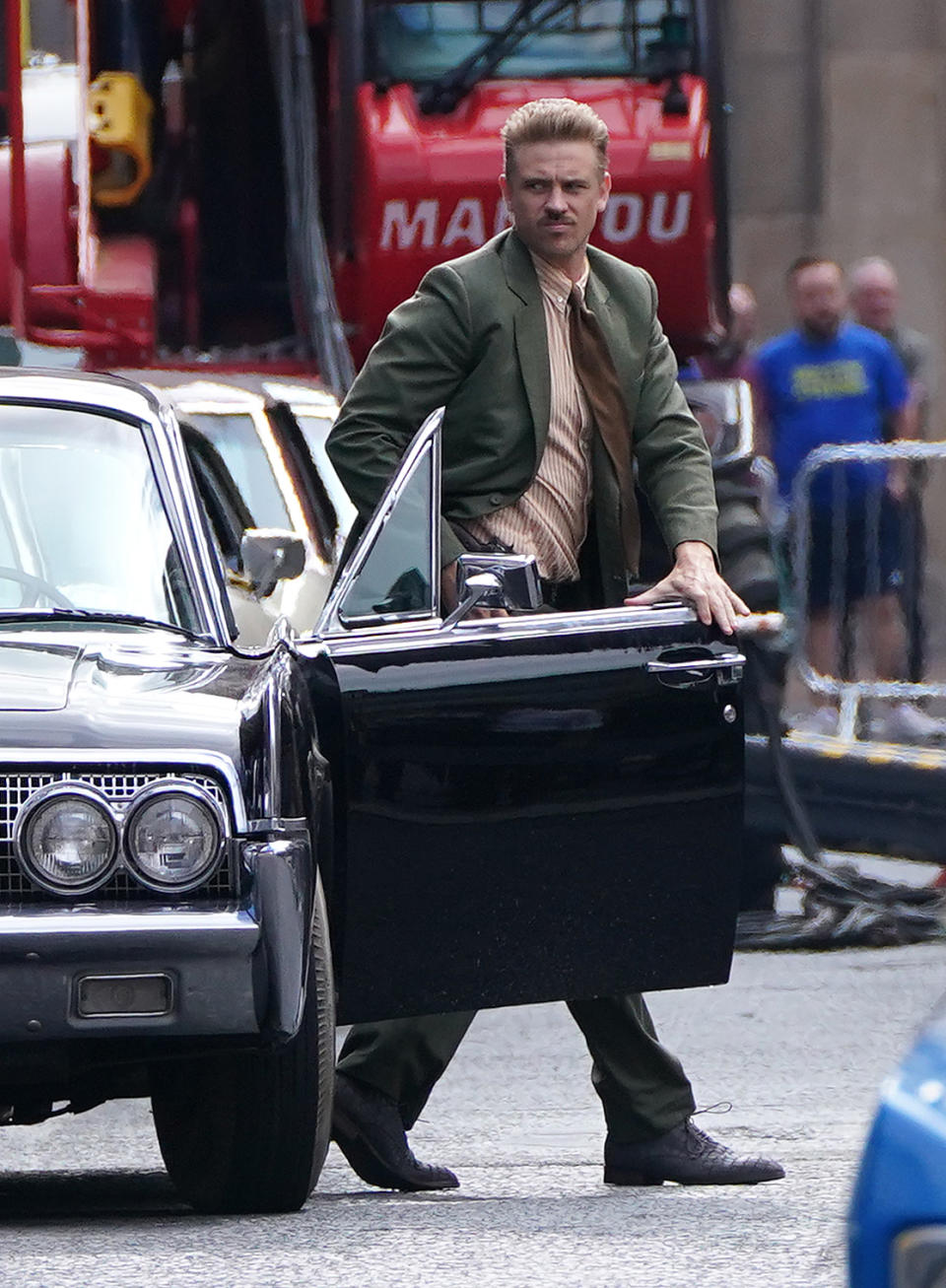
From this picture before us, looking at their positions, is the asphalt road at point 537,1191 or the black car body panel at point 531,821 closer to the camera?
the asphalt road at point 537,1191

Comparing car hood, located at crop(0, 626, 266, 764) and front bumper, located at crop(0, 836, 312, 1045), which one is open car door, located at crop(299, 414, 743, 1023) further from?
front bumper, located at crop(0, 836, 312, 1045)

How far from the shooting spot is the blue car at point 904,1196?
3043mm

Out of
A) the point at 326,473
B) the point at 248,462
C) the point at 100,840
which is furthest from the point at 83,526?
the point at 326,473

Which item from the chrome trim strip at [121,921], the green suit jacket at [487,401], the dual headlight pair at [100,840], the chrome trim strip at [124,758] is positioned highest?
the green suit jacket at [487,401]

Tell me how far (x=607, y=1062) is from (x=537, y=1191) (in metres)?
0.27

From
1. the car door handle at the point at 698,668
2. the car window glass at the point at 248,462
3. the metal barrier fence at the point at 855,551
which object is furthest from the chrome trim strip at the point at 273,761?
the metal barrier fence at the point at 855,551

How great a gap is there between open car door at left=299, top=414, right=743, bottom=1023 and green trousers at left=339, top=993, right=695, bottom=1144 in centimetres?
24

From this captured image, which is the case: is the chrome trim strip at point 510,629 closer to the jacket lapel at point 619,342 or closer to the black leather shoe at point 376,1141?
the jacket lapel at point 619,342

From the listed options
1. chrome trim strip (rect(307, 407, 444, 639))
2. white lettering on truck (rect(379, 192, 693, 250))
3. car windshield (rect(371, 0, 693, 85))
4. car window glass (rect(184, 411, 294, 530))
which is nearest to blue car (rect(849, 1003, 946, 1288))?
chrome trim strip (rect(307, 407, 444, 639))

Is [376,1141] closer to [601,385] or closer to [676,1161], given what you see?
[676,1161]

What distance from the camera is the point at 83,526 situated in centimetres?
604

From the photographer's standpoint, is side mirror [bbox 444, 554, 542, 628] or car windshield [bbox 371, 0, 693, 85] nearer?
side mirror [bbox 444, 554, 542, 628]

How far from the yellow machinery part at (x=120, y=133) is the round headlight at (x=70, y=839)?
7.31m

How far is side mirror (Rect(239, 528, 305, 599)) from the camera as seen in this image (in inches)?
244
